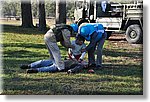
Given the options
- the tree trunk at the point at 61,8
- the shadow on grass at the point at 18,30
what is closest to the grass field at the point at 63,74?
the shadow on grass at the point at 18,30

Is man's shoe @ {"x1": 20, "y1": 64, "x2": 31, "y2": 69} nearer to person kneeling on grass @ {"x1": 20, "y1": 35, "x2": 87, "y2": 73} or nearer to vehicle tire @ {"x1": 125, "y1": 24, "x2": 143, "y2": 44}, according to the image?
person kneeling on grass @ {"x1": 20, "y1": 35, "x2": 87, "y2": 73}

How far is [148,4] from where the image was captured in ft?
10.1

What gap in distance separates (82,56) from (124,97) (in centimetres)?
56

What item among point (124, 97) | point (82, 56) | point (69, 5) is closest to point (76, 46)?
point (82, 56)

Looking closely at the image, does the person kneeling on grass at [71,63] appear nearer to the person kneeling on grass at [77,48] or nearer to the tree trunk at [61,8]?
the person kneeling on grass at [77,48]

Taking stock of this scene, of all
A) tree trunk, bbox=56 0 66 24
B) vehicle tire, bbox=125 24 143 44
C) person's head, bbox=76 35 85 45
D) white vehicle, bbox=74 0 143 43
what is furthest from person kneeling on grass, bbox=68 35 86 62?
vehicle tire, bbox=125 24 143 44

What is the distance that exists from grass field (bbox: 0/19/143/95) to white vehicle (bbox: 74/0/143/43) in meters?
0.12

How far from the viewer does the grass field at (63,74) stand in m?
3.12

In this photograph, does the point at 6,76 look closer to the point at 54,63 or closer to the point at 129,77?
the point at 54,63

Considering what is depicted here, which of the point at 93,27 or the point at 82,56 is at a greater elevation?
the point at 93,27

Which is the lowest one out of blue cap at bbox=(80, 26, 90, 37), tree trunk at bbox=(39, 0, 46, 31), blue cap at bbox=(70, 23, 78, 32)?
blue cap at bbox=(80, 26, 90, 37)

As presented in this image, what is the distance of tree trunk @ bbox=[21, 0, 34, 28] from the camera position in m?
3.17

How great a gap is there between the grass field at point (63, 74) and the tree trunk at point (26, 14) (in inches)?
2.0

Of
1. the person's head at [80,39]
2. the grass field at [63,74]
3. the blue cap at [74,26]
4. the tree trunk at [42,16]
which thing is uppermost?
the tree trunk at [42,16]
